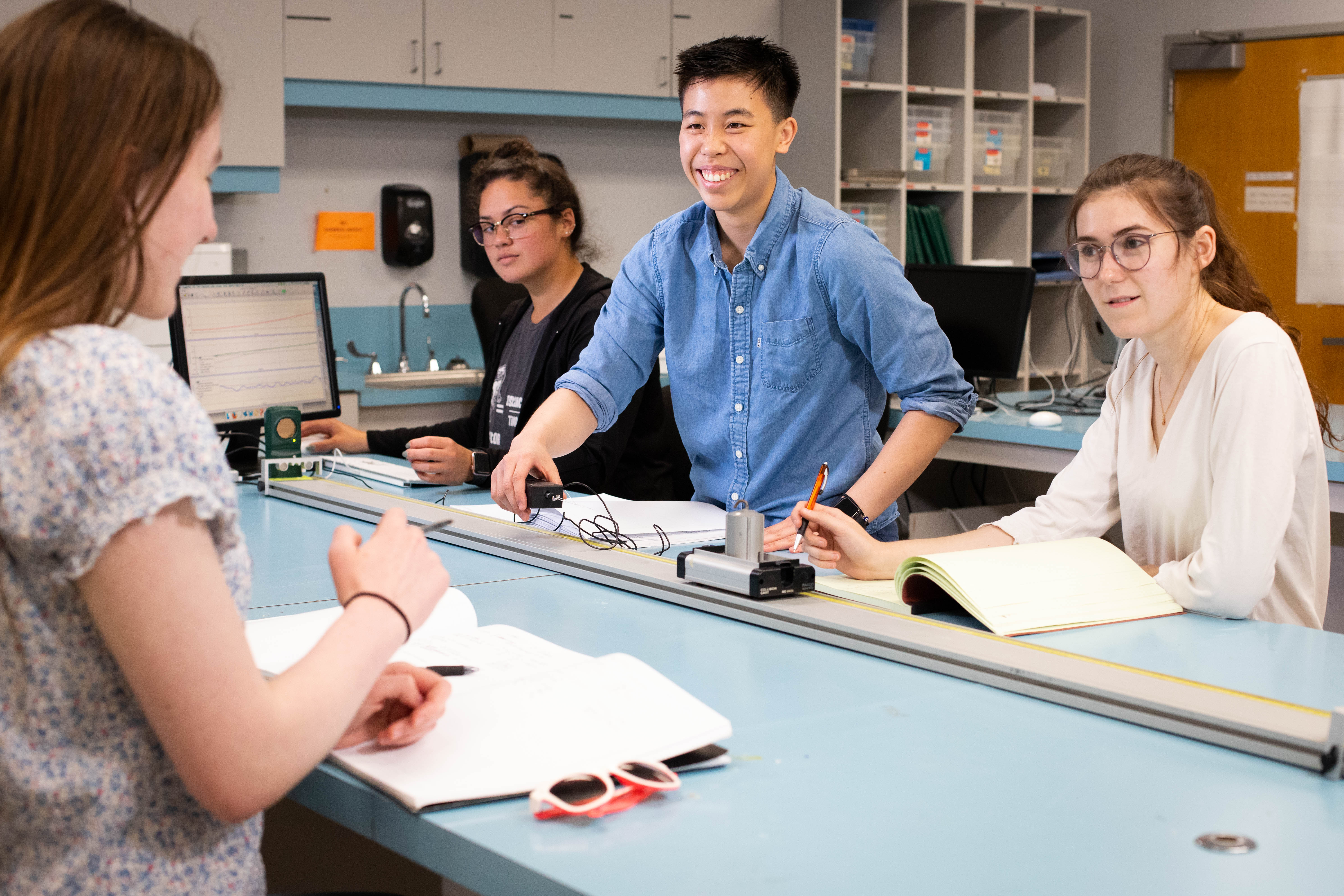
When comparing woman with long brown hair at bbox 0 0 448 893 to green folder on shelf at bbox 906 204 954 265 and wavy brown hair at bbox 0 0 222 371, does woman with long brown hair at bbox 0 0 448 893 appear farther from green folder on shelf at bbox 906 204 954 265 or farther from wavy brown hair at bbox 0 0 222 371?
green folder on shelf at bbox 906 204 954 265

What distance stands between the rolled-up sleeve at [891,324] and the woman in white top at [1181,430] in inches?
10.0

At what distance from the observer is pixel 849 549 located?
158 centimetres

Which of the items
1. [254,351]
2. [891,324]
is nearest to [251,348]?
[254,351]

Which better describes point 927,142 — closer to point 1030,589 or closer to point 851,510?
point 851,510

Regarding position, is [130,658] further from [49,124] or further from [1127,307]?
[1127,307]

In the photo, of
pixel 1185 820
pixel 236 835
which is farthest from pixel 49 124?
pixel 1185 820

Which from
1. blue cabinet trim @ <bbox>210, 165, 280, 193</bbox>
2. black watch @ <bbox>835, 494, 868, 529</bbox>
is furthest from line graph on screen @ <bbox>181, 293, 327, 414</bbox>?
blue cabinet trim @ <bbox>210, 165, 280, 193</bbox>

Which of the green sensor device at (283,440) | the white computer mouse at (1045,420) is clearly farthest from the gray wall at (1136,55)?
the green sensor device at (283,440)

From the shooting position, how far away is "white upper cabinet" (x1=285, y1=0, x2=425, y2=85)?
412 centimetres

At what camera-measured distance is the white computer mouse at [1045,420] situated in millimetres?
3348

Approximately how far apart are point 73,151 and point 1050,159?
5503 mm

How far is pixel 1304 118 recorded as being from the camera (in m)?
5.16

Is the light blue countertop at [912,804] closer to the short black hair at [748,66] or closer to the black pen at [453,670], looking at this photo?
the black pen at [453,670]

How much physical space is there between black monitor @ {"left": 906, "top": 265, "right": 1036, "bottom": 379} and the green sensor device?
194cm
